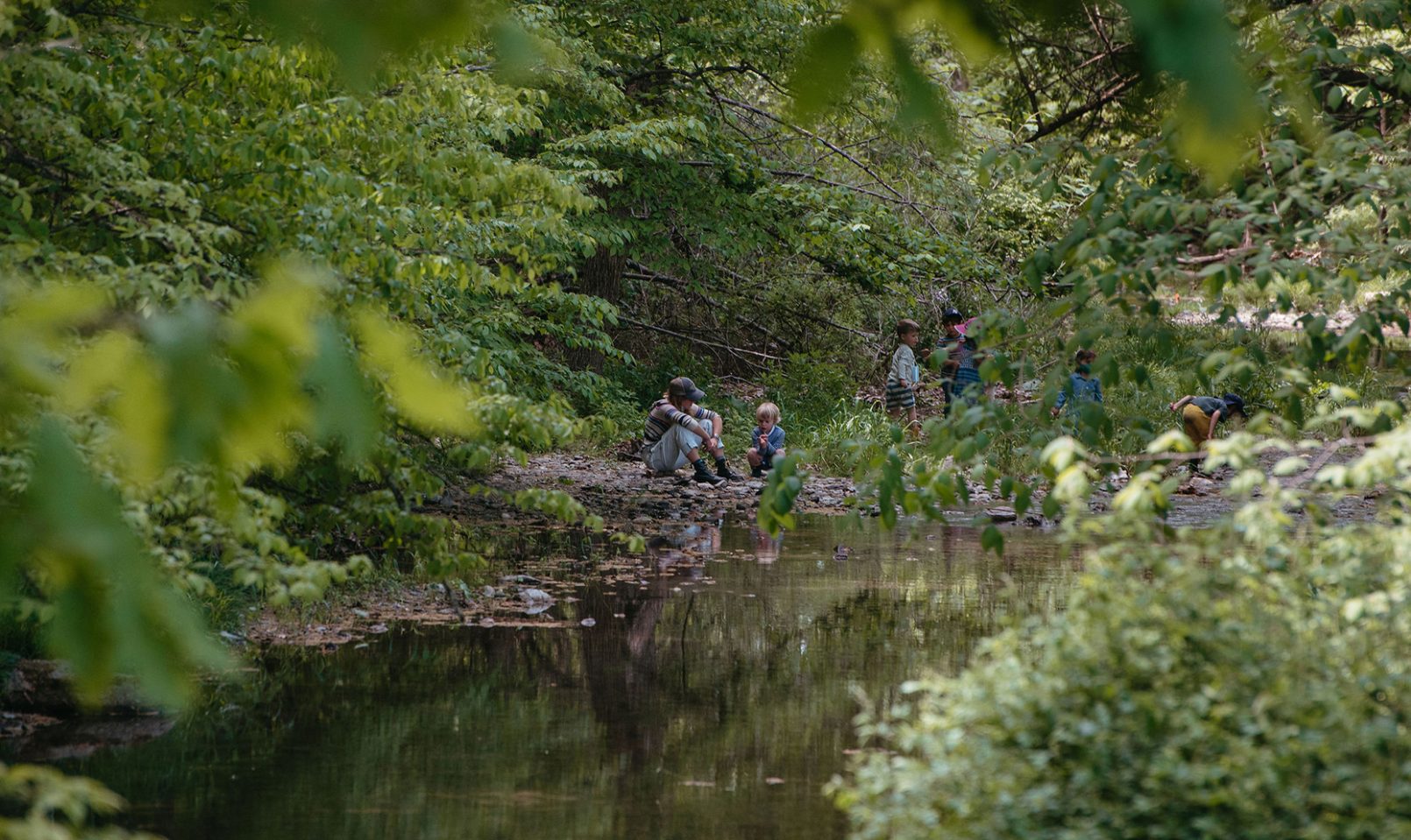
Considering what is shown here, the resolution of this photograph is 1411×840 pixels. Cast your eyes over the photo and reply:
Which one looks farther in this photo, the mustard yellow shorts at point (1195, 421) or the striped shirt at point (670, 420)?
the striped shirt at point (670, 420)

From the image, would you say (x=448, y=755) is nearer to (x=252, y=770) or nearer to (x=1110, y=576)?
(x=252, y=770)

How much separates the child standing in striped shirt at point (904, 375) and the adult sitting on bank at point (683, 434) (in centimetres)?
271

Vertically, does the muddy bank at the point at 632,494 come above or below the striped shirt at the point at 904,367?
below

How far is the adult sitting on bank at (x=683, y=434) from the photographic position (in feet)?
49.2

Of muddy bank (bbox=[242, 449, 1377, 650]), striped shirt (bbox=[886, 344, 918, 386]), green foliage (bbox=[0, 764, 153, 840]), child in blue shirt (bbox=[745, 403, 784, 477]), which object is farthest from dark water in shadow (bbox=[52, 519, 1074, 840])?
striped shirt (bbox=[886, 344, 918, 386])

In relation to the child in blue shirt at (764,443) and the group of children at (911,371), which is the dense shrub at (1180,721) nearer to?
the child in blue shirt at (764,443)

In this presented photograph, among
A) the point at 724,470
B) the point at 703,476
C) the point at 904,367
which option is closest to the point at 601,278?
the point at 724,470

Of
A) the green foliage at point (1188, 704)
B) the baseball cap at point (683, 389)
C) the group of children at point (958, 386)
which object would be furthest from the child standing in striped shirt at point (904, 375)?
the green foliage at point (1188, 704)

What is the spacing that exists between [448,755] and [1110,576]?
296 cm

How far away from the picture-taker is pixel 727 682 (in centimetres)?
723

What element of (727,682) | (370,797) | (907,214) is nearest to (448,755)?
(370,797)

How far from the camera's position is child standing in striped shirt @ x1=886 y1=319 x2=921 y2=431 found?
55.5 ft

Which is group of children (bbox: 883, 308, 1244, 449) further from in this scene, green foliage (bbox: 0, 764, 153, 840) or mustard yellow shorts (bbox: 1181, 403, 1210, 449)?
green foliage (bbox: 0, 764, 153, 840)

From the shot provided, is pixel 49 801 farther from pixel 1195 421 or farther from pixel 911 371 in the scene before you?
pixel 911 371
